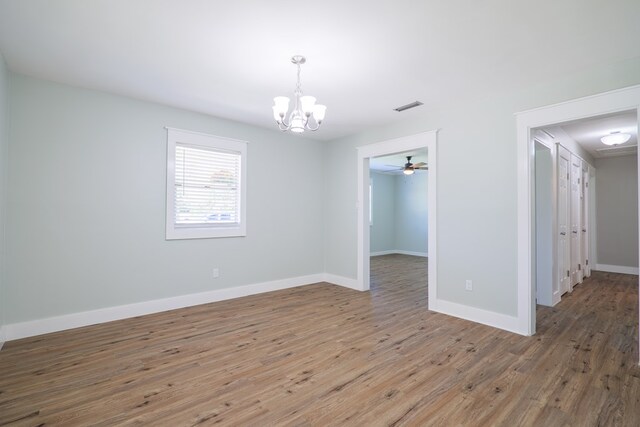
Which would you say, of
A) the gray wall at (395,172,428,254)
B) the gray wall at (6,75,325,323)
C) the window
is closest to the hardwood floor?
the gray wall at (6,75,325,323)

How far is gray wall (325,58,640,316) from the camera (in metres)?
3.29

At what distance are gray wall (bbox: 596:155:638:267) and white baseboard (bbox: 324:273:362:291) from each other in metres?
6.07

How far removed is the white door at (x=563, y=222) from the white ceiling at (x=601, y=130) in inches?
13.8

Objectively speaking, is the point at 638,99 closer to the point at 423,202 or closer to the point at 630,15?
the point at 630,15

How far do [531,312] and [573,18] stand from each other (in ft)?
8.98

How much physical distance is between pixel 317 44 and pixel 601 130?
4947mm

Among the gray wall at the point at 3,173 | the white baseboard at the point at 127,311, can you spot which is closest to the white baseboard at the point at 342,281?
the white baseboard at the point at 127,311

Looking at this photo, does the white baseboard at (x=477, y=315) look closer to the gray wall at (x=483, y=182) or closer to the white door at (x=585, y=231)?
the gray wall at (x=483, y=182)

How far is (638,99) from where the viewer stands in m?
2.71

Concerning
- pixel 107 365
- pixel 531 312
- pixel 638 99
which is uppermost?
pixel 638 99

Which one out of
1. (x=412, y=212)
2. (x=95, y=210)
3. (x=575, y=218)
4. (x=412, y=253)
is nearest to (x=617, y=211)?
(x=575, y=218)

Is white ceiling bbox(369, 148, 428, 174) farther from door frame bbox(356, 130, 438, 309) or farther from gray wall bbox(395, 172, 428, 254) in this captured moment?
door frame bbox(356, 130, 438, 309)

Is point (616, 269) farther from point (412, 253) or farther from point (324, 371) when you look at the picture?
point (324, 371)

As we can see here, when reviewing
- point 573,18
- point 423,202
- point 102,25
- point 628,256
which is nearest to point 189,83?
point 102,25
